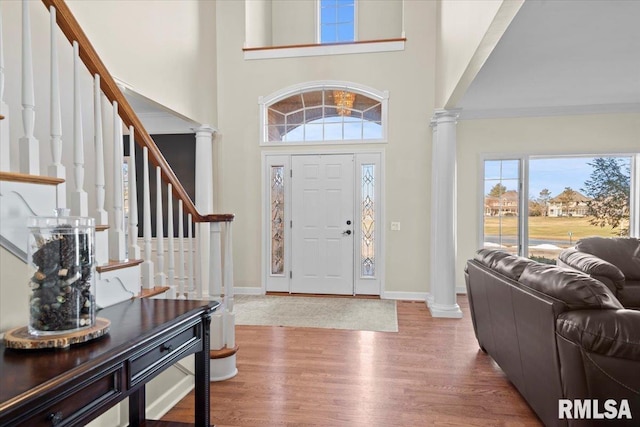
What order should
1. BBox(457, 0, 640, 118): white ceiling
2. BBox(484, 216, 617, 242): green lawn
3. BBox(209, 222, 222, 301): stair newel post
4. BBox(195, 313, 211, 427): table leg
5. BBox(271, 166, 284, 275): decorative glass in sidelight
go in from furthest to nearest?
BBox(271, 166, 284, 275): decorative glass in sidelight < BBox(484, 216, 617, 242): green lawn < BBox(209, 222, 222, 301): stair newel post < BBox(457, 0, 640, 118): white ceiling < BBox(195, 313, 211, 427): table leg

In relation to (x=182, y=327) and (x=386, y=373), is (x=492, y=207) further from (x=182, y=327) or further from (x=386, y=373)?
(x=182, y=327)

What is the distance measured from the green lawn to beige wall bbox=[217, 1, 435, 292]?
1.18 m

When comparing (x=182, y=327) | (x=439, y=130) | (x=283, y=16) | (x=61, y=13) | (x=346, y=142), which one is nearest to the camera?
(x=182, y=327)

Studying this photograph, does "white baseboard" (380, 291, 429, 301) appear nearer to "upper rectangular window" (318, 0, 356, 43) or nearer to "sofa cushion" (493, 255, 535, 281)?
"sofa cushion" (493, 255, 535, 281)

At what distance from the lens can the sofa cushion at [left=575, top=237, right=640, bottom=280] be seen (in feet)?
13.5

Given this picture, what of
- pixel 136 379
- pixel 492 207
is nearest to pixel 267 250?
pixel 492 207

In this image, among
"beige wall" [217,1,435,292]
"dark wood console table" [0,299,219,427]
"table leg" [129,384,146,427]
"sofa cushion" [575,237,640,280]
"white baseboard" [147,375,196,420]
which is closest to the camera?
"dark wood console table" [0,299,219,427]

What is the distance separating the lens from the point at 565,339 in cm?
174

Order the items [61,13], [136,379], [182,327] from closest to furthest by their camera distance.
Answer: [136,379] < [182,327] < [61,13]

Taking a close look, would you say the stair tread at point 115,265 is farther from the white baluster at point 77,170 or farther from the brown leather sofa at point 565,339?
the brown leather sofa at point 565,339

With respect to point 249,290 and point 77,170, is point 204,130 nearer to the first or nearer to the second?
point 249,290

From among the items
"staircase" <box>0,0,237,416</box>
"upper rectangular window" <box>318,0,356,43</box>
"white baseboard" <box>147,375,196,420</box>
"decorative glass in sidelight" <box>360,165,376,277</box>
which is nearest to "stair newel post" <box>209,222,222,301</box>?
"staircase" <box>0,0,237,416</box>

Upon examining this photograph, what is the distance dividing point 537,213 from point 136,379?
18.8ft

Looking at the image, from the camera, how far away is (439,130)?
455 cm
